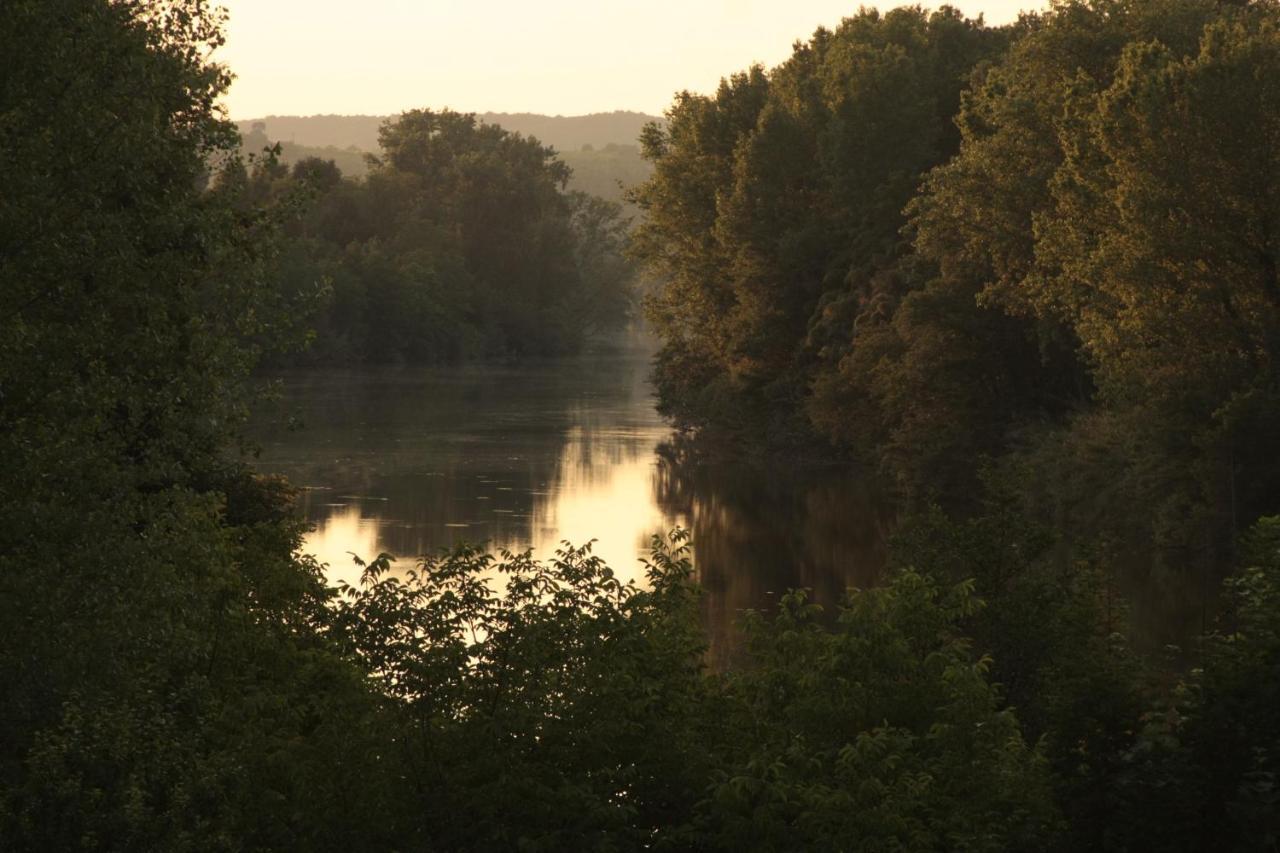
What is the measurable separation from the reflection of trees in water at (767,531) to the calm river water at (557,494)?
73mm

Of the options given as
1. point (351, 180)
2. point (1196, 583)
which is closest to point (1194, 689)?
point (1196, 583)

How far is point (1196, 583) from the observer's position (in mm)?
37750

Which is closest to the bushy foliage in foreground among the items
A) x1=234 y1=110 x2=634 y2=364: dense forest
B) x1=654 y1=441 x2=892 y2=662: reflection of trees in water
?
x1=654 y1=441 x2=892 y2=662: reflection of trees in water

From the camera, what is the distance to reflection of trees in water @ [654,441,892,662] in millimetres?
38531

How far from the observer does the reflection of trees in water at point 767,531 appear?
3853 cm

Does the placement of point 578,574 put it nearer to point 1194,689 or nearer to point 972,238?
point 1194,689

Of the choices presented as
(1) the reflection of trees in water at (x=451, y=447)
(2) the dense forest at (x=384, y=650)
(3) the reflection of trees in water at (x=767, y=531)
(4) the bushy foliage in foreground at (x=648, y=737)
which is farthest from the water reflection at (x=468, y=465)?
(4) the bushy foliage in foreground at (x=648, y=737)

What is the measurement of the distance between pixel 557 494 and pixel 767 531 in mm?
8034

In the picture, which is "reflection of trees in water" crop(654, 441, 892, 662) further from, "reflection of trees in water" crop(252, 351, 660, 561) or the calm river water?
"reflection of trees in water" crop(252, 351, 660, 561)

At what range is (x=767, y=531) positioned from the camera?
4953 centimetres

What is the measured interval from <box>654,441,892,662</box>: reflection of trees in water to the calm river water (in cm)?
7

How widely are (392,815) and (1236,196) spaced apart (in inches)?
1273

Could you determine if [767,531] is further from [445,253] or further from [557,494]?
[445,253]

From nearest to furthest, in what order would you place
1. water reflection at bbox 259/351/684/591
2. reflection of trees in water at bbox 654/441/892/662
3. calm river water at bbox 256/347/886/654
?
reflection of trees in water at bbox 654/441/892/662
calm river water at bbox 256/347/886/654
water reflection at bbox 259/351/684/591
